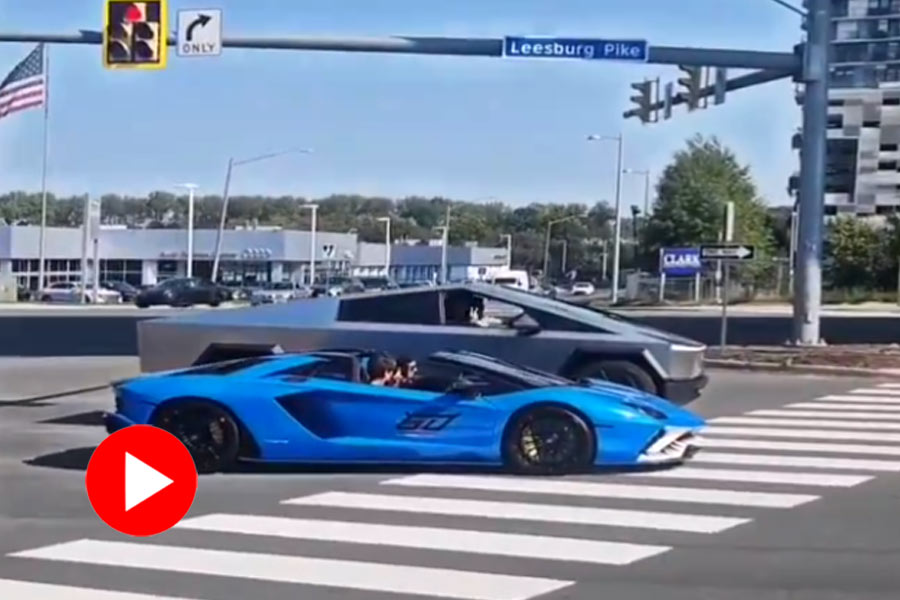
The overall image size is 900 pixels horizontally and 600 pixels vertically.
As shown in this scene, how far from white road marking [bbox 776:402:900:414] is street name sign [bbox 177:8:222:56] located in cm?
1102

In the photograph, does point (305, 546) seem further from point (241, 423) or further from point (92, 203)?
point (92, 203)

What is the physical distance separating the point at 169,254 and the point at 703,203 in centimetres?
2961

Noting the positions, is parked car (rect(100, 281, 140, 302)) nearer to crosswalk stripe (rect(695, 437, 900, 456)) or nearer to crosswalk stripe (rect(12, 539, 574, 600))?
crosswalk stripe (rect(695, 437, 900, 456))

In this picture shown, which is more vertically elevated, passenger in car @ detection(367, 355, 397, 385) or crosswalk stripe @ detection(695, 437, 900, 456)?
passenger in car @ detection(367, 355, 397, 385)

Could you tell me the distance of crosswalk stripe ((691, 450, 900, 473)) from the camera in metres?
13.6

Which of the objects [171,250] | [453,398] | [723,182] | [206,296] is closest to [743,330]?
[206,296]

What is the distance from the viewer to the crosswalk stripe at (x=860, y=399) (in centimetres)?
2019

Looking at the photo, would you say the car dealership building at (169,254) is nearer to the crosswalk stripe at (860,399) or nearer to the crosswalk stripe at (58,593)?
the crosswalk stripe at (860,399)

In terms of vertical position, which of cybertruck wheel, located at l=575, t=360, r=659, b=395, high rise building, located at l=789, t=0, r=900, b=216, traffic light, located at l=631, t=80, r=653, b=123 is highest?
high rise building, located at l=789, t=0, r=900, b=216

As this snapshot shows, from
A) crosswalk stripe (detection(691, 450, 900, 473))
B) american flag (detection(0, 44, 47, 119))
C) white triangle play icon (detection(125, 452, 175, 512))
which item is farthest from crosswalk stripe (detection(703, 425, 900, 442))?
american flag (detection(0, 44, 47, 119))

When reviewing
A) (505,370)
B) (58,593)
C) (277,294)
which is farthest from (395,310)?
(277,294)

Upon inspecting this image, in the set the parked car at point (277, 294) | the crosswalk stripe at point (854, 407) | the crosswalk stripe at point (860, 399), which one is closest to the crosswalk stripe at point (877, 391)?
Answer: the crosswalk stripe at point (860, 399)

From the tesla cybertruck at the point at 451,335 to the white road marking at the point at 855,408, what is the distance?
2.90m

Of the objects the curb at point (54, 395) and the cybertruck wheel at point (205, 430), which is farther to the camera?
the curb at point (54, 395)
